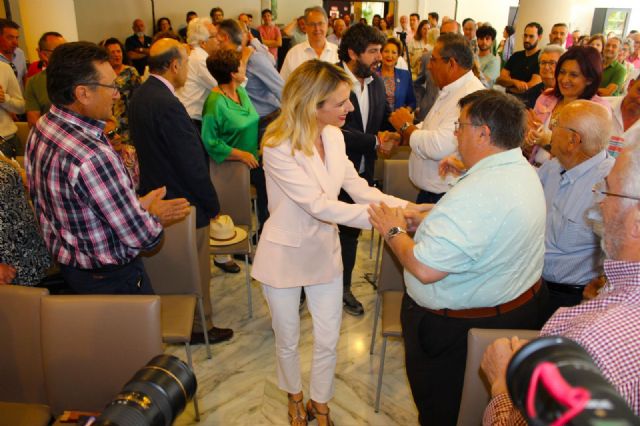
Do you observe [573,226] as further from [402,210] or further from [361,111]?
[361,111]

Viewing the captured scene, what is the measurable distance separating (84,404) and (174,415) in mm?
1064

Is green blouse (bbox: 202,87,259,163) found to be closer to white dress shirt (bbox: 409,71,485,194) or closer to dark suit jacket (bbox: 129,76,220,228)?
dark suit jacket (bbox: 129,76,220,228)

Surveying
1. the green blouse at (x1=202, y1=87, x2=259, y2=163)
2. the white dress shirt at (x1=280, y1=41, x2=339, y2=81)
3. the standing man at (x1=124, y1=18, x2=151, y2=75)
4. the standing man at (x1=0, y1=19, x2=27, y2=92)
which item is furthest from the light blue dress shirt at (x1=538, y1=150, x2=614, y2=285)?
the standing man at (x1=124, y1=18, x2=151, y2=75)

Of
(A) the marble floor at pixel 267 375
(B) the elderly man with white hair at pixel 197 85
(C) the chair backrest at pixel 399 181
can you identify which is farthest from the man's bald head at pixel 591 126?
(B) the elderly man with white hair at pixel 197 85

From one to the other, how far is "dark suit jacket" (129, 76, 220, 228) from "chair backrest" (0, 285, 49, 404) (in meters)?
1.02

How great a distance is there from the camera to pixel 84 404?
68.9 inches

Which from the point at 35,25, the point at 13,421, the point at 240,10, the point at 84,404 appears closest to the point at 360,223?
the point at 84,404

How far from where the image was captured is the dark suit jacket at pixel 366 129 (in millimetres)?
3004

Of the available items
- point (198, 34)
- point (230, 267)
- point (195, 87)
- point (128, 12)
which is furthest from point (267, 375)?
point (128, 12)

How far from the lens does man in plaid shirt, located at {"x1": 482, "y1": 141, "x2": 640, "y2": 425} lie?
85cm

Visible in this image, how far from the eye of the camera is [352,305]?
130 inches

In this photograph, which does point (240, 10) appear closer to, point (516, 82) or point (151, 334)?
point (516, 82)

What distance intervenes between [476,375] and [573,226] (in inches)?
32.6

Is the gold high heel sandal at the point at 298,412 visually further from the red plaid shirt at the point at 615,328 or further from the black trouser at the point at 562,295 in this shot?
the red plaid shirt at the point at 615,328
